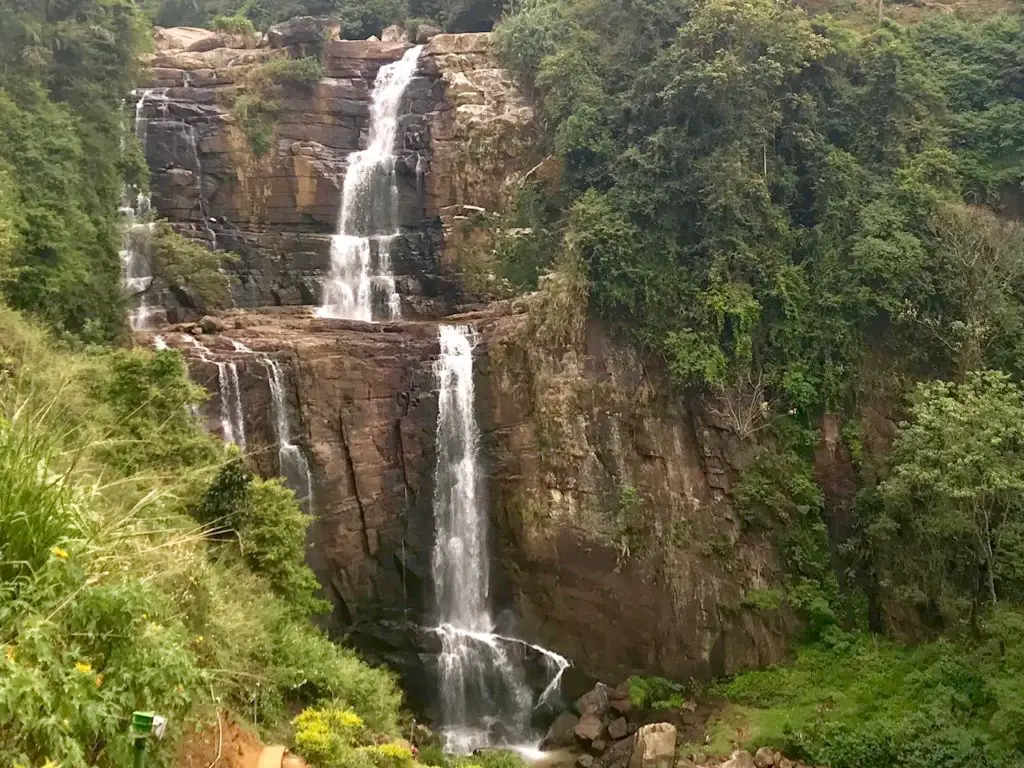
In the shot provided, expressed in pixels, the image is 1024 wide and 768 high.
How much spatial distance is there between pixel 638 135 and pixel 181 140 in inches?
480

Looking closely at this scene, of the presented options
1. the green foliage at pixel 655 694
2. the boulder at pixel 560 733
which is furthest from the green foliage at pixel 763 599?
the boulder at pixel 560 733

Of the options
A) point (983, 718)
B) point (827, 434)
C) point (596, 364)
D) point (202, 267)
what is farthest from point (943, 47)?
point (202, 267)

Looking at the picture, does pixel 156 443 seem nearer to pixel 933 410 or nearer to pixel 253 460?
pixel 253 460

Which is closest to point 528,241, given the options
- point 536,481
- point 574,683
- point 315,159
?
point 536,481

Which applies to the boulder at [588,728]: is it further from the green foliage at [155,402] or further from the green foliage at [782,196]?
the green foliage at [155,402]

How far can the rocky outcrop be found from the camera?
19812 millimetres

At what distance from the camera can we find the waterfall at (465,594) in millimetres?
14523

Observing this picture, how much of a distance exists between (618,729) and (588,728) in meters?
0.54

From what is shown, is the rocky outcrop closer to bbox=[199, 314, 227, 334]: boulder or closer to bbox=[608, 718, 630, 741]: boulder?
bbox=[199, 314, 227, 334]: boulder

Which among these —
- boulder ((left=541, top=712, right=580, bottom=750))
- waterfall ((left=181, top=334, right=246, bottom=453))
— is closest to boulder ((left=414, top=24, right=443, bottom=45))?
waterfall ((left=181, top=334, right=246, bottom=453))

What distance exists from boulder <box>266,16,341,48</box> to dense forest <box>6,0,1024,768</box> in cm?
554

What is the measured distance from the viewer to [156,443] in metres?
9.76

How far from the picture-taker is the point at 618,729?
44.6ft

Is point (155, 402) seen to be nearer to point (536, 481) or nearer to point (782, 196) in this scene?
point (536, 481)
